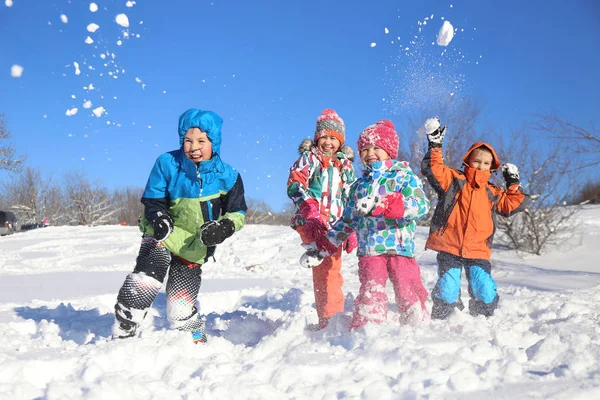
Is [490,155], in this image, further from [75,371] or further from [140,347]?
[75,371]

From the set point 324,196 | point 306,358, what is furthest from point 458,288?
point 306,358

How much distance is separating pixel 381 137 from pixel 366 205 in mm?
617

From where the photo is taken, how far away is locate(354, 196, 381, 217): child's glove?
301 centimetres

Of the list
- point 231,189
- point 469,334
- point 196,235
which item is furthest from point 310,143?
point 469,334

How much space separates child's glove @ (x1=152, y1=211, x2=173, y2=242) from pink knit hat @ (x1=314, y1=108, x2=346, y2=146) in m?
1.45

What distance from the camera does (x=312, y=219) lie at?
3.50m

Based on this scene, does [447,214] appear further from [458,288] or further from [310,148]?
[310,148]

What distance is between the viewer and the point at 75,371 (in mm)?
2166

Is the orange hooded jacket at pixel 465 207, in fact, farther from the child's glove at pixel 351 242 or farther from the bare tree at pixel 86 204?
the bare tree at pixel 86 204

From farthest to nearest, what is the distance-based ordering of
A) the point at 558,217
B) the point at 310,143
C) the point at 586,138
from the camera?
the point at 558,217 < the point at 586,138 < the point at 310,143

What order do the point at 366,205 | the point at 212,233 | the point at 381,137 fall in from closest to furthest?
the point at 212,233
the point at 366,205
the point at 381,137

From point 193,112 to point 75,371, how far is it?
169 cm

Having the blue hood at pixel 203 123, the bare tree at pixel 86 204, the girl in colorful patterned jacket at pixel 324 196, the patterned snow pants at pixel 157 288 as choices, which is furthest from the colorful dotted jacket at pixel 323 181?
the bare tree at pixel 86 204

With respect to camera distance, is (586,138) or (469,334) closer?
(469,334)
